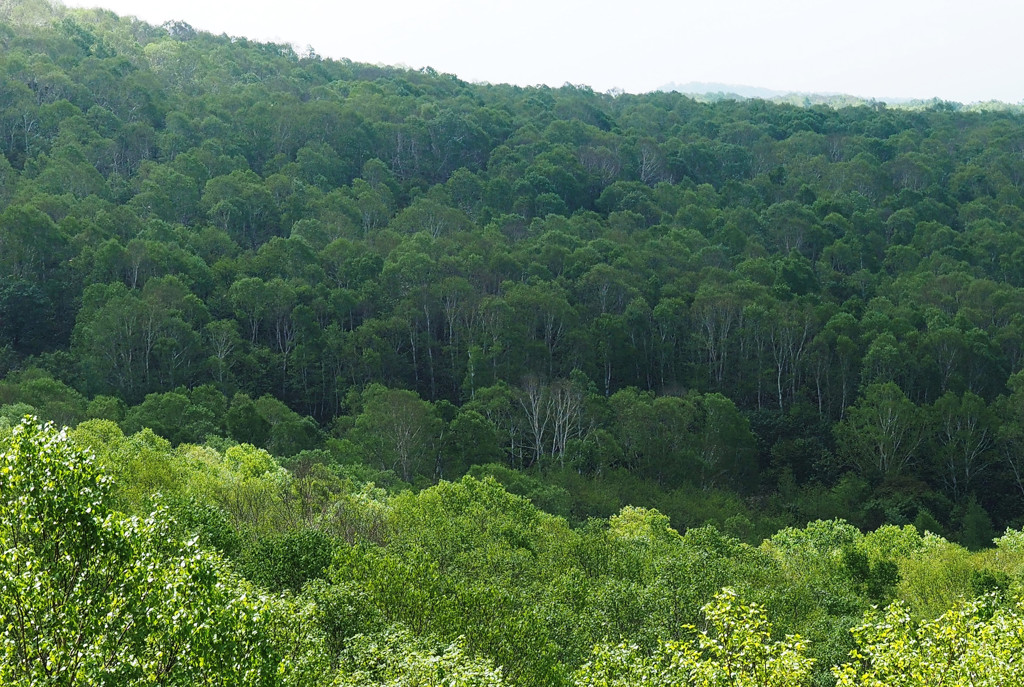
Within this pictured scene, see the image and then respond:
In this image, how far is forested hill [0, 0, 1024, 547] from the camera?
264ft

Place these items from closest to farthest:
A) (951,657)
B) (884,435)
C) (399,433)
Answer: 1. (951,657)
2. (399,433)
3. (884,435)

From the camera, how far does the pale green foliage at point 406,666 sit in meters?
19.0

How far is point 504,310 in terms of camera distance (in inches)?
3792

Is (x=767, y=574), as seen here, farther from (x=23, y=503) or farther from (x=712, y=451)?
(x=712, y=451)

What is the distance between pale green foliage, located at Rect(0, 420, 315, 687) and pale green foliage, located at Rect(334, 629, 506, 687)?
11.4 feet

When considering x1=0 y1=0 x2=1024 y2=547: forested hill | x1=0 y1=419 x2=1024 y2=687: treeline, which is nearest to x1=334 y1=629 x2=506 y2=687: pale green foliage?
x1=0 y1=419 x2=1024 y2=687: treeline

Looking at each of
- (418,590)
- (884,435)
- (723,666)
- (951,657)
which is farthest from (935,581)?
(884,435)

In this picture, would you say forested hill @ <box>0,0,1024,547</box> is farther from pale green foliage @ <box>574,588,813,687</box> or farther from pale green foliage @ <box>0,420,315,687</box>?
pale green foliage @ <box>0,420,315,687</box>

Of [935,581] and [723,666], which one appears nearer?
[723,666]

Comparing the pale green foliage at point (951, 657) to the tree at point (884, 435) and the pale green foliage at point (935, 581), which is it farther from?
the tree at point (884, 435)

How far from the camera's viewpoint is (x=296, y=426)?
77.2 meters

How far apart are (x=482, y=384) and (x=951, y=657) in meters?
73.7

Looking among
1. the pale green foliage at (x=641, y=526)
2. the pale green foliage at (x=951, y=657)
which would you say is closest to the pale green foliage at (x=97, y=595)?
the pale green foliage at (x=951, y=657)

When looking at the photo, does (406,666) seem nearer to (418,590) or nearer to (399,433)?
(418,590)
